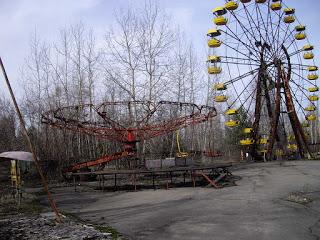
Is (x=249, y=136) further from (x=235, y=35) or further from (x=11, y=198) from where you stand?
(x=11, y=198)

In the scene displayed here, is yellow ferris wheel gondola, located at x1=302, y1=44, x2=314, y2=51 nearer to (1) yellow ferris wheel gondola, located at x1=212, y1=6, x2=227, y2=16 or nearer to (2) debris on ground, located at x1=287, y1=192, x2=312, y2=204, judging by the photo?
(1) yellow ferris wheel gondola, located at x1=212, y1=6, x2=227, y2=16

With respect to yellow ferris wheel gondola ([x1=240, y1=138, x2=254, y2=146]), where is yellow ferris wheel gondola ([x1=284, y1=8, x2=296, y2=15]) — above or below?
above


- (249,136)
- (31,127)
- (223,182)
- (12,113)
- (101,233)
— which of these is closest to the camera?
(101,233)

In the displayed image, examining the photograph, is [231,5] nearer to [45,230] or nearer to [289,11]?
[289,11]

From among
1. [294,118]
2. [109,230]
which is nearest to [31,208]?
[109,230]

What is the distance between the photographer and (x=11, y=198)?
1350cm

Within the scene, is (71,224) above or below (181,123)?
below

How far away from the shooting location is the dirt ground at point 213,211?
7.52 meters

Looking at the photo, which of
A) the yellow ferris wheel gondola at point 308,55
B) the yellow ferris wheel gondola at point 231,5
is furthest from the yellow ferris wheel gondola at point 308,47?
the yellow ferris wheel gondola at point 231,5

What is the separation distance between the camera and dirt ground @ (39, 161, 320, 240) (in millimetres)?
7523

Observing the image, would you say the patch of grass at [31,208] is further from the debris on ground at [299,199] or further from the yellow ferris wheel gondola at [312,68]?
the yellow ferris wheel gondola at [312,68]

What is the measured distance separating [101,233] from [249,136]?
22334mm

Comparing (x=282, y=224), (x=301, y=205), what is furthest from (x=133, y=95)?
(x=282, y=224)

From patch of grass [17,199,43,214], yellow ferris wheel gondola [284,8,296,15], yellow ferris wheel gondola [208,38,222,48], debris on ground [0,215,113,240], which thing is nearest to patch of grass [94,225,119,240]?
debris on ground [0,215,113,240]
